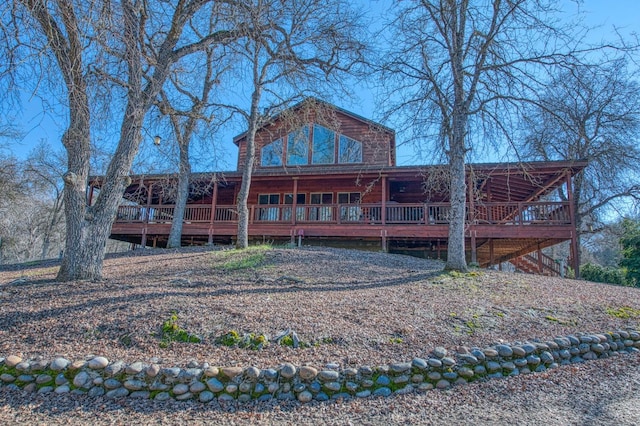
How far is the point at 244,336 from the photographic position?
4.21 metres

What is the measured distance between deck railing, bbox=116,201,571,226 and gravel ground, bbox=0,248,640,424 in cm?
501

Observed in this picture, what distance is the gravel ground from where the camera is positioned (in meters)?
3.23

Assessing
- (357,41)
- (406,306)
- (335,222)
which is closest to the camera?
(406,306)

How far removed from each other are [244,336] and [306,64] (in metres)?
7.42

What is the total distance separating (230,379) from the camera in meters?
3.48

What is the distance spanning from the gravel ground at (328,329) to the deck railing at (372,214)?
501 centimetres

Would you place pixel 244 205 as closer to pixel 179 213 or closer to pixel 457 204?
pixel 179 213

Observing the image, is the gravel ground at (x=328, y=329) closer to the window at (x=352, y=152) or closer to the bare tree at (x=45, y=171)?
the window at (x=352, y=152)

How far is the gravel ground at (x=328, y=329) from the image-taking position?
323cm

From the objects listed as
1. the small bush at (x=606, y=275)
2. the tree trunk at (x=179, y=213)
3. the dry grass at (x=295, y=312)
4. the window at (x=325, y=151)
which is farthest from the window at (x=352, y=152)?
the small bush at (x=606, y=275)

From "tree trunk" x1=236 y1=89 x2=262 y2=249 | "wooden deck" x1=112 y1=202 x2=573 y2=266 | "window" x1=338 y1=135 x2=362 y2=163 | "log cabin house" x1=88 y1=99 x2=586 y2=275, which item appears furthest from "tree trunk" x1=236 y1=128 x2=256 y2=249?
"window" x1=338 y1=135 x2=362 y2=163

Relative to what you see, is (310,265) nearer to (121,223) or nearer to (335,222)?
(335,222)

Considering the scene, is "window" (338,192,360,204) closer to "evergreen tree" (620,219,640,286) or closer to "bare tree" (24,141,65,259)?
"evergreen tree" (620,219,640,286)

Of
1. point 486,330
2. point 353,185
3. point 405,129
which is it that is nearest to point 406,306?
point 486,330
